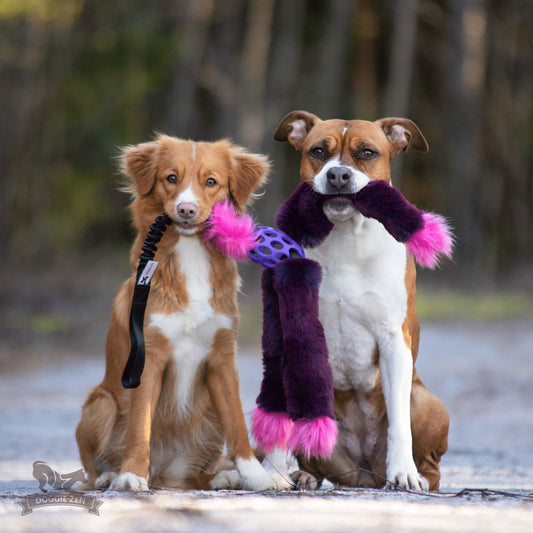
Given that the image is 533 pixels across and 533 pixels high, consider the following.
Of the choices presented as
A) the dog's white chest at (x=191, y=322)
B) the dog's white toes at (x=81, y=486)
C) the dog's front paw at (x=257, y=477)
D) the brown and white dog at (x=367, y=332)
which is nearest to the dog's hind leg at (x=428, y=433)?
the brown and white dog at (x=367, y=332)

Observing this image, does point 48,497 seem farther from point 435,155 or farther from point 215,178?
point 435,155

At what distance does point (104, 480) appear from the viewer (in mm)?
4750

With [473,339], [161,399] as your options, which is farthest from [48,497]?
[473,339]

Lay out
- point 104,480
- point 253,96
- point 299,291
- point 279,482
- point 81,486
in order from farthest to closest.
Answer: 1. point 253,96
2. point 81,486
3. point 104,480
4. point 279,482
5. point 299,291

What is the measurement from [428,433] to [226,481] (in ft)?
3.88

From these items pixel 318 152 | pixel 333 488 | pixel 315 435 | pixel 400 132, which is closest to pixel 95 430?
pixel 315 435

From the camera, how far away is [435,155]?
2888 centimetres

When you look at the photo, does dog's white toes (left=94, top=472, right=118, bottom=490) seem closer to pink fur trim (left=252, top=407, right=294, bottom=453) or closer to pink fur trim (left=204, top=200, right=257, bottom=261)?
pink fur trim (left=252, top=407, right=294, bottom=453)

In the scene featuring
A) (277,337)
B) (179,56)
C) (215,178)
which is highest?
(179,56)

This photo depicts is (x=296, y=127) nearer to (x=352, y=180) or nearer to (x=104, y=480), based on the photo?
(x=352, y=180)

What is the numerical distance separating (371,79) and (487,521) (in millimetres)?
26292

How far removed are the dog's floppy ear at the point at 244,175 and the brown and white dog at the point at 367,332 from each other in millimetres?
266

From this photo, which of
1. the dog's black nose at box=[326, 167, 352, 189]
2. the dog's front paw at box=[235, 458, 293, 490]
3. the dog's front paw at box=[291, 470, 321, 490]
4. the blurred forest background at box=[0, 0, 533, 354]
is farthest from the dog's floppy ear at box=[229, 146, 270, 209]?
the blurred forest background at box=[0, 0, 533, 354]

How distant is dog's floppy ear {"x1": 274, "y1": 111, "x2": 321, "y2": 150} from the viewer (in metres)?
5.42
